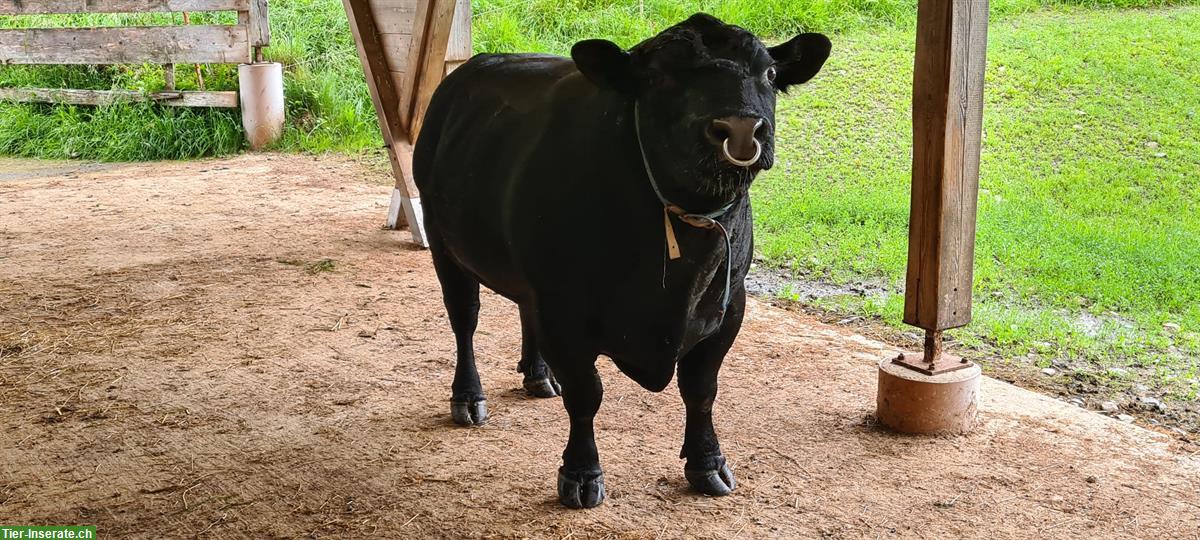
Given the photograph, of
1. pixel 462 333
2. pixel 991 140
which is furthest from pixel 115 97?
pixel 462 333

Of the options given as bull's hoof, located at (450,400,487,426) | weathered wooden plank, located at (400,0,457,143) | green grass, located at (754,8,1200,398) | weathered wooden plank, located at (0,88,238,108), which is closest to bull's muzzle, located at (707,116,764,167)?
bull's hoof, located at (450,400,487,426)

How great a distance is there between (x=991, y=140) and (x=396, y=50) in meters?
4.87

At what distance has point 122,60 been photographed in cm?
1196

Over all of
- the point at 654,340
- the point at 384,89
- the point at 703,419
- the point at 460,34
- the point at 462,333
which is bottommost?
the point at 703,419

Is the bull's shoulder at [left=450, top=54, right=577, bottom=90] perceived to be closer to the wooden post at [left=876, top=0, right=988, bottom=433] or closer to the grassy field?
the wooden post at [left=876, top=0, right=988, bottom=433]

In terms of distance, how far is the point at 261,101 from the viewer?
11328 millimetres

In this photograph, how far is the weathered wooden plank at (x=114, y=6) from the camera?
1145 cm

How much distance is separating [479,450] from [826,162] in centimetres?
560

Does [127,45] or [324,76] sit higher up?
[127,45]

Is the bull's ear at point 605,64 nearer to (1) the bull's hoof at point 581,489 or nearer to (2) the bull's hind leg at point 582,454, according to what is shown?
(2) the bull's hind leg at point 582,454

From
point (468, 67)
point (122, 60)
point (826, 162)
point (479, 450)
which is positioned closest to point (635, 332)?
point (479, 450)

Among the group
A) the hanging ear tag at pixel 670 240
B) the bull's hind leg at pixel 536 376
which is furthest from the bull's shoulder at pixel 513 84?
the bull's hind leg at pixel 536 376

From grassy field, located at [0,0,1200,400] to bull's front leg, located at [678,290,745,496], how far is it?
7.06 ft

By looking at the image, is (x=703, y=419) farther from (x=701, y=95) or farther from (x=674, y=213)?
(x=701, y=95)
